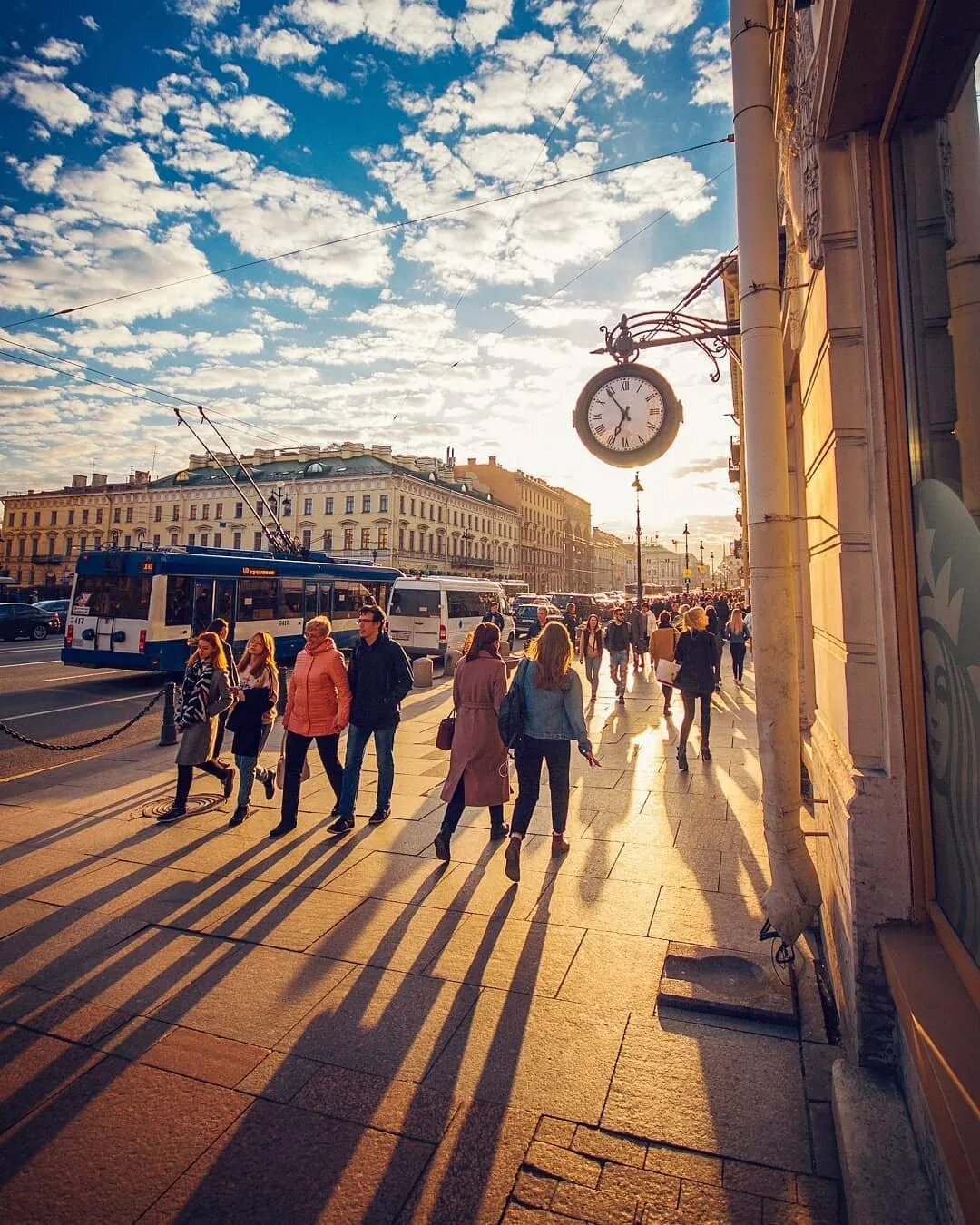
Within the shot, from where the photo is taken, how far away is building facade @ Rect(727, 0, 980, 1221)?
7.12ft

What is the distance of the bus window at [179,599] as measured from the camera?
14.4 m

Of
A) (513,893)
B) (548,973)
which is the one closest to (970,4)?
(548,973)

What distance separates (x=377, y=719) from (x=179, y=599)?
35.1 feet

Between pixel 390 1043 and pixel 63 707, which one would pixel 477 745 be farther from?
pixel 63 707

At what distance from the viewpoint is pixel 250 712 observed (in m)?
5.98

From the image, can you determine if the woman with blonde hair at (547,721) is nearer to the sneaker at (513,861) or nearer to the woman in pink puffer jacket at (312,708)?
the sneaker at (513,861)

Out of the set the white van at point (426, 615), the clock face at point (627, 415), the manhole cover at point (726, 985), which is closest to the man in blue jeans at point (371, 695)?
the clock face at point (627, 415)

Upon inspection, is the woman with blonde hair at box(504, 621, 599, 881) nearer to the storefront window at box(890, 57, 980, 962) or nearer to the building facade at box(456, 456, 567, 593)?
the storefront window at box(890, 57, 980, 962)

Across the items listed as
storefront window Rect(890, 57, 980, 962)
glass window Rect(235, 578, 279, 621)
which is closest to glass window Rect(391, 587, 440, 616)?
glass window Rect(235, 578, 279, 621)

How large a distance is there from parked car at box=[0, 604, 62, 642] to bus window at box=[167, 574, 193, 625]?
16.6 metres

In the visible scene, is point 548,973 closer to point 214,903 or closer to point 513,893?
point 513,893

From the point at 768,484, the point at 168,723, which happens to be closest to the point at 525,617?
the point at 168,723

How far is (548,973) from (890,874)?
1737 mm

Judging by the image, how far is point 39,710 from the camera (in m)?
11.5
